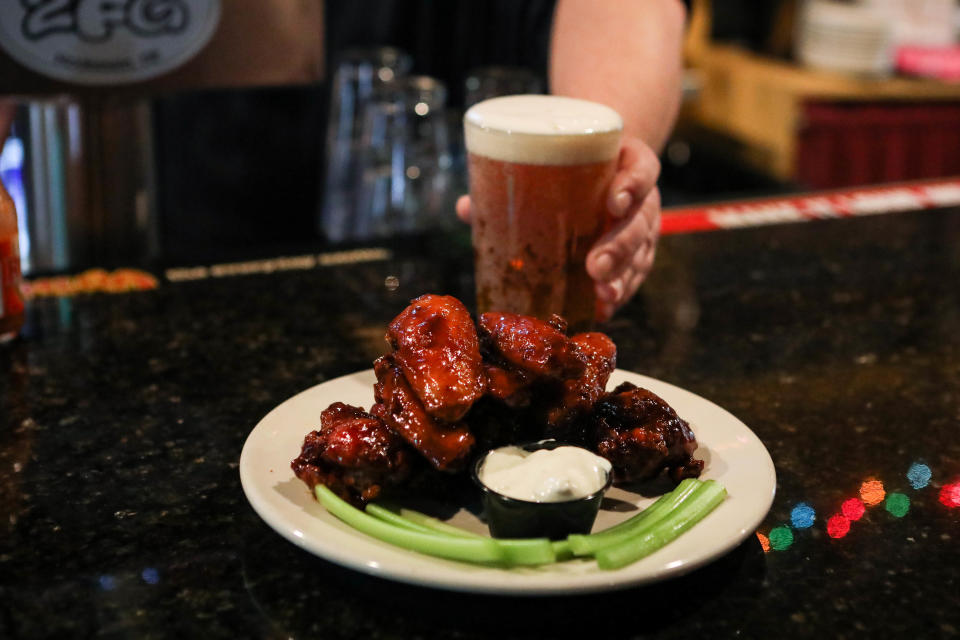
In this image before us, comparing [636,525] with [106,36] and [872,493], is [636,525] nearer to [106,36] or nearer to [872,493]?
[872,493]

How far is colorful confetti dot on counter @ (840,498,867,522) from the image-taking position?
45.4 inches

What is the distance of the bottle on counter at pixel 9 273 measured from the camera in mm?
1502

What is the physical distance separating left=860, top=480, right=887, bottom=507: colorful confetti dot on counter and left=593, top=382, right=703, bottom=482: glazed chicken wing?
0.23 m

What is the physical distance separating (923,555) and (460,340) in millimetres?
521

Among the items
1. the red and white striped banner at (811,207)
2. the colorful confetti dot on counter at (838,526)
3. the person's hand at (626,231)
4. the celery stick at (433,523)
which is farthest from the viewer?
the red and white striped banner at (811,207)

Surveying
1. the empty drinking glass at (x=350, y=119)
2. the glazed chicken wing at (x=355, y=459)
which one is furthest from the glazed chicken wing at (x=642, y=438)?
the empty drinking glass at (x=350, y=119)

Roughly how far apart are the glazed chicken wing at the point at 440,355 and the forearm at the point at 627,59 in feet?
3.47

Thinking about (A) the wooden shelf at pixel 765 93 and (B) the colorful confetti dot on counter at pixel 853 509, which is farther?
(A) the wooden shelf at pixel 765 93

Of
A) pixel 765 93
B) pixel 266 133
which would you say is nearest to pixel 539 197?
pixel 266 133

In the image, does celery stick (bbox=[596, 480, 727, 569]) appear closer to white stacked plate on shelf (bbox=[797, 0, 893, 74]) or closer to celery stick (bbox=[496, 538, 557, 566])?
celery stick (bbox=[496, 538, 557, 566])

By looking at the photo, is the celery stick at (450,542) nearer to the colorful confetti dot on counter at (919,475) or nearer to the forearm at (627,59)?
the colorful confetti dot on counter at (919,475)

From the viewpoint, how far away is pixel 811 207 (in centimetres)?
251

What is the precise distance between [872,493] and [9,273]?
1.20 m

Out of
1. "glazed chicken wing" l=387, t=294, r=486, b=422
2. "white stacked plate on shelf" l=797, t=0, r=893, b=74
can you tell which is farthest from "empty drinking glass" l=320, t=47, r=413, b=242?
"white stacked plate on shelf" l=797, t=0, r=893, b=74
